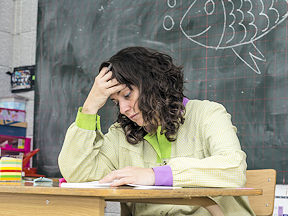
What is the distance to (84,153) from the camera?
1.68m

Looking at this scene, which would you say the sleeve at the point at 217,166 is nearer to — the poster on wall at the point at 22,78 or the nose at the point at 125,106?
the nose at the point at 125,106

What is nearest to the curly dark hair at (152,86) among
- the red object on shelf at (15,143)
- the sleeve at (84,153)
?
the sleeve at (84,153)

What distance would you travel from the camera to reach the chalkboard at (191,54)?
95.2 inches

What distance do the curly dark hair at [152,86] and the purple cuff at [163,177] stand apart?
1.27 ft

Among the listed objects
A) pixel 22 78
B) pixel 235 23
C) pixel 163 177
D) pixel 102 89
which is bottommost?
pixel 163 177

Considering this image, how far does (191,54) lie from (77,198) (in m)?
1.86

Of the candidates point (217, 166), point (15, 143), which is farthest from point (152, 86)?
point (15, 143)

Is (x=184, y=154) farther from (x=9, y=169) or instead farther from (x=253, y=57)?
(x=253, y=57)

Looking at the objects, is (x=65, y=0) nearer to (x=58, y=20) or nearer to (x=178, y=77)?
(x=58, y=20)

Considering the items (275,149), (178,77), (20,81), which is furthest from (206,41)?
(20,81)

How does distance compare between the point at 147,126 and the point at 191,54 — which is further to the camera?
the point at 191,54

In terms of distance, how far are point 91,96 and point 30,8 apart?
2.29 meters

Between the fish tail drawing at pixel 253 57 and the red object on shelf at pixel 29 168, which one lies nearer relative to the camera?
the fish tail drawing at pixel 253 57

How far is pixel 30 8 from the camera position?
368 centimetres
